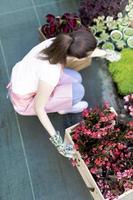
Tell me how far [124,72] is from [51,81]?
2.24 feet

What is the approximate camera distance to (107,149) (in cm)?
198

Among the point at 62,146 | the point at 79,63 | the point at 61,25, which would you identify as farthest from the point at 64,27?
the point at 62,146

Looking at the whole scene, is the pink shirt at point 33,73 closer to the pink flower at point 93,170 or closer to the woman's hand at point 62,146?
the woman's hand at point 62,146

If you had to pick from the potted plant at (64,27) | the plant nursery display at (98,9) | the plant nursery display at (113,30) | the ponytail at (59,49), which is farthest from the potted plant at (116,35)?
the ponytail at (59,49)

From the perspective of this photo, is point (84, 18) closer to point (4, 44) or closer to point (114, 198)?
point (4, 44)

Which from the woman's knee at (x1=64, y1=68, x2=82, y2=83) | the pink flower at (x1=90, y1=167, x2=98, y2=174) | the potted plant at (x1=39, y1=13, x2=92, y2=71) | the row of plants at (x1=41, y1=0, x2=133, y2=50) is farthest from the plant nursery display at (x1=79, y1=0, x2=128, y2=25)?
the pink flower at (x1=90, y1=167, x2=98, y2=174)

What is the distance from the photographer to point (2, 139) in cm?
239

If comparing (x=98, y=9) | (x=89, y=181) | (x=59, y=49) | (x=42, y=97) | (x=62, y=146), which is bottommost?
(x=89, y=181)

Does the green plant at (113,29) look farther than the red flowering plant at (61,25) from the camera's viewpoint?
Yes

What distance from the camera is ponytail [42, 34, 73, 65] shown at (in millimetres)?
1897

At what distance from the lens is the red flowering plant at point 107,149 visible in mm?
1984

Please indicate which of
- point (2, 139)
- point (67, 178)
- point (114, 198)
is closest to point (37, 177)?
point (67, 178)

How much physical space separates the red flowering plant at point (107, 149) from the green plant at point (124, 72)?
47 cm

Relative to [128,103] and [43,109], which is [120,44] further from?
[43,109]
